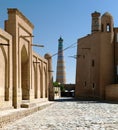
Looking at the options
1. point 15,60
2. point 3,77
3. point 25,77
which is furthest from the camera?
point 25,77

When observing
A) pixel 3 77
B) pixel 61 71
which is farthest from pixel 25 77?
pixel 61 71

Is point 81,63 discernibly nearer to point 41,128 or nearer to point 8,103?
point 8,103

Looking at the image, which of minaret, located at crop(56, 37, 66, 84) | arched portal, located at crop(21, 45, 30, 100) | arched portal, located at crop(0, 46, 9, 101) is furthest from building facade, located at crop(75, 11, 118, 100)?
minaret, located at crop(56, 37, 66, 84)

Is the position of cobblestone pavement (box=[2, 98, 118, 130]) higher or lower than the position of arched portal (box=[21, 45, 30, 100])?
lower

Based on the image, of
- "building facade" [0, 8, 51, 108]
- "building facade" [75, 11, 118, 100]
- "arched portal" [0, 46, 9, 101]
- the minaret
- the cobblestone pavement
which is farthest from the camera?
the minaret

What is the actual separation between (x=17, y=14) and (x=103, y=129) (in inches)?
410

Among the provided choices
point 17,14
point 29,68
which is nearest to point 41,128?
point 17,14

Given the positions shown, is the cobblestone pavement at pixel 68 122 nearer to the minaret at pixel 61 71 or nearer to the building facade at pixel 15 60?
the building facade at pixel 15 60

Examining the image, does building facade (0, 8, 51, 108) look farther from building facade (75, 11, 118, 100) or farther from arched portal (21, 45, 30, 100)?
building facade (75, 11, 118, 100)

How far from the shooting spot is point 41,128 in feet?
37.3

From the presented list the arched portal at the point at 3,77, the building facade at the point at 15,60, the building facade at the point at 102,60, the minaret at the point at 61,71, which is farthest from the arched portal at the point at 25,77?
the minaret at the point at 61,71

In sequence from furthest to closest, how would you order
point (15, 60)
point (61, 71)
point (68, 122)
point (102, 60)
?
point (61, 71)
point (102, 60)
point (15, 60)
point (68, 122)

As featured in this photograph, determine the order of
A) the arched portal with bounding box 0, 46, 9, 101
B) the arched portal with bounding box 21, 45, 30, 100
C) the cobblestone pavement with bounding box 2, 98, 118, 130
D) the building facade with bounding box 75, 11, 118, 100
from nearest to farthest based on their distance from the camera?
the cobblestone pavement with bounding box 2, 98, 118, 130, the arched portal with bounding box 0, 46, 9, 101, the arched portal with bounding box 21, 45, 30, 100, the building facade with bounding box 75, 11, 118, 100

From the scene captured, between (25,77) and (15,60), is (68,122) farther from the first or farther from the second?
(25,77)
